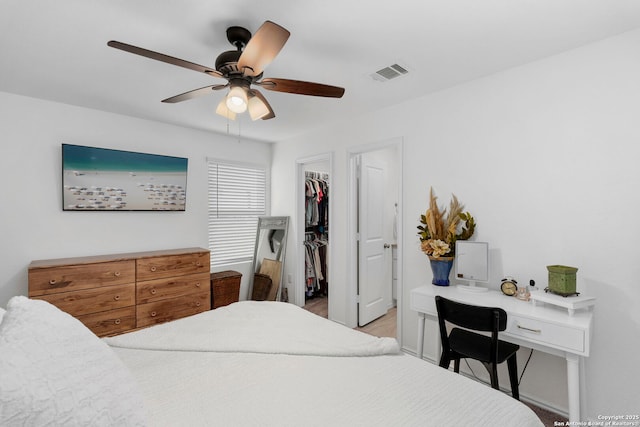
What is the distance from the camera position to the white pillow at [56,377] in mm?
651

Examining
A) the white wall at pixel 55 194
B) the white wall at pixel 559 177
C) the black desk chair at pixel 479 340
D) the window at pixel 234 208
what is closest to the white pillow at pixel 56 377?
the black desk chair at pixel 479 340

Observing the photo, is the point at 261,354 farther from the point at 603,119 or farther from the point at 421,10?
the point at 603,119

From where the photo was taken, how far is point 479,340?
201 cm

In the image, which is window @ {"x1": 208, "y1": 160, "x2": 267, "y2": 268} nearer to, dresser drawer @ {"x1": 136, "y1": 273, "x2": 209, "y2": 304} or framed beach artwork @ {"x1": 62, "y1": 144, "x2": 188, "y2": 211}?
framed beach artwork @ {"x1": 62, "y1": 144, "x2": 188, "y2": 211}

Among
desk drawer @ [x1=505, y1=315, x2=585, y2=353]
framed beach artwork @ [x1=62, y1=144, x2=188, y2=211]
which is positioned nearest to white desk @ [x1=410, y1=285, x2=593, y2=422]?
desk drawer @ [x1=505, y1=315, x2=585, y2=353]

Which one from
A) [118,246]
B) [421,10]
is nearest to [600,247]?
[421,10]

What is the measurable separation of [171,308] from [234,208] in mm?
1608

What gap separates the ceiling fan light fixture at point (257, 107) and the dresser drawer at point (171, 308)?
222 cm

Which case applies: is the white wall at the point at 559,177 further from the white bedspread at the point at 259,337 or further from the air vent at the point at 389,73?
the white bedspread at the point at 259,337

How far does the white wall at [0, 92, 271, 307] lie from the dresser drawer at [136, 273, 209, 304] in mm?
585

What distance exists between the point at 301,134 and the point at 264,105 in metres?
2.17

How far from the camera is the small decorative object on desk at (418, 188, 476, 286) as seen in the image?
2430 millimetres

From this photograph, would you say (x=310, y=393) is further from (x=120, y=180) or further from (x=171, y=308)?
(x=120, y=180)

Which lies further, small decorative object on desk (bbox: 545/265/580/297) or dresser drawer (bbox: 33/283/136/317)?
dresser drawer (bbox: 33/283/136/317)
